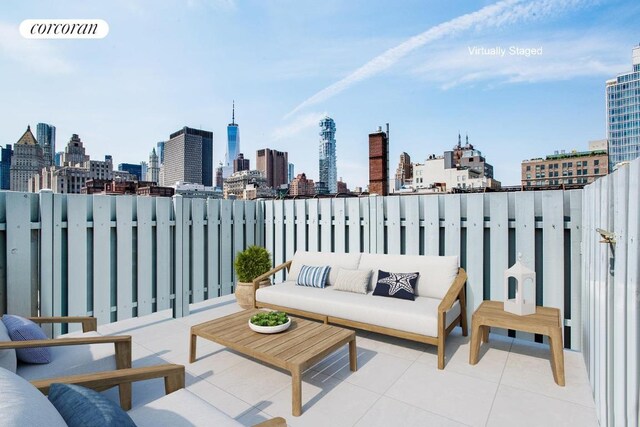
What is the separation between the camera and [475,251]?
405 cm

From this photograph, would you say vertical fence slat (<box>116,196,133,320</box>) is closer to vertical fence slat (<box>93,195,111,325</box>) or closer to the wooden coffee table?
vertical fence slat (<box>93,195,111,325</box>)

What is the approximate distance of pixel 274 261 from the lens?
19.8 ft

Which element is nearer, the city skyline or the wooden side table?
the wooden side table

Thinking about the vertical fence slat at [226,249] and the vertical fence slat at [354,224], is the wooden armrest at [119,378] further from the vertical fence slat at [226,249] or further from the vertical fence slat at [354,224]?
the vertical fence slat at [226,249]

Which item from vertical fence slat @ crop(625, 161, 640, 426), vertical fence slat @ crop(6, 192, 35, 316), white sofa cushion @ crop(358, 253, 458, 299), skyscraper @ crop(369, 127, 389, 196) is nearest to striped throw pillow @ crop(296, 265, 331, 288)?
white sofa cushion @ crop(358, 253, 458, 299)

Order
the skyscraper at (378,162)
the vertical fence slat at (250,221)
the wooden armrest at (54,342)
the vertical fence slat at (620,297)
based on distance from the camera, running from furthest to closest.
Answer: the skyscraper at (378,162) < the vertical fence slat at (250,221) < the wooden armrest at (54,342) < the vertical fence slat at (620,297)

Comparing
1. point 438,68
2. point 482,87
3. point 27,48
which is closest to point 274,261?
point 27,48

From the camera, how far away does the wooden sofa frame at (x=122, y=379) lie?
1.65m

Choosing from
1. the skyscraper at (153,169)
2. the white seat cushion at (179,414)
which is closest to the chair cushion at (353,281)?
the white seat cushion at (179,414)

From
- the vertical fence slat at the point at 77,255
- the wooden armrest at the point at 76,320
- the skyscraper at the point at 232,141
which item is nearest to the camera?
the wooden armrest at the point at 76,320

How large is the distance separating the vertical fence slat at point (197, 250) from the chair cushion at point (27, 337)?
261cm

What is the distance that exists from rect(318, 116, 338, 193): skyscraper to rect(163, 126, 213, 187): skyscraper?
42.1 m

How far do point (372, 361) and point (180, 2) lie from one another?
22.1 ft

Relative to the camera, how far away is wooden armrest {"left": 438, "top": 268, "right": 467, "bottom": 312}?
10.2ft
